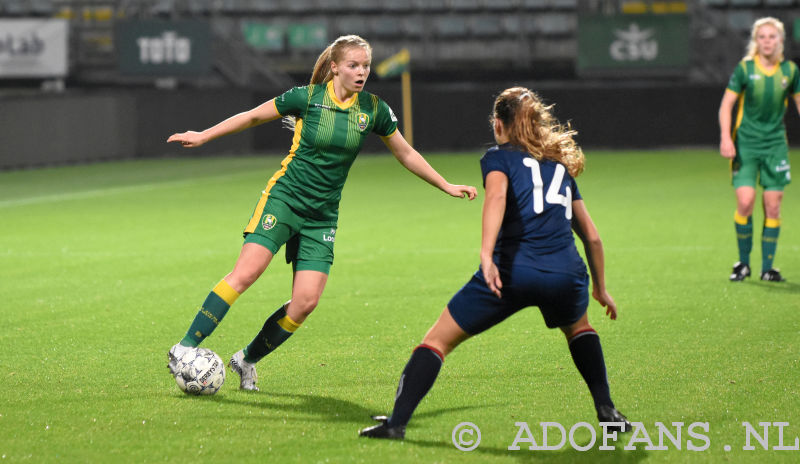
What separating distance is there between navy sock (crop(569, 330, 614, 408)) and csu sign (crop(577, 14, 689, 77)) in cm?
2450

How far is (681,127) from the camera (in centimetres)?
2902

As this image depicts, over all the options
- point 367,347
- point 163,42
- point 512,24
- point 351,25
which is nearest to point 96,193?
point 163,42

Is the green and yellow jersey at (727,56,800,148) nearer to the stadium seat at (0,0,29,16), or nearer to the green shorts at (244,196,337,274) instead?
the green shorts at (244,196,337,274)

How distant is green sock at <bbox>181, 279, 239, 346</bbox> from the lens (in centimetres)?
585

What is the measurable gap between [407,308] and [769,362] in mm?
2861

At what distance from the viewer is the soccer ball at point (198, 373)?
582 centimetres

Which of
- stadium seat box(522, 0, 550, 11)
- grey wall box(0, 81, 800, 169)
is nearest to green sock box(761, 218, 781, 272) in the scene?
grey wall box(0, 81, 800, 169)

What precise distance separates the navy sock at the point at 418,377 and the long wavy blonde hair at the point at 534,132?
93cm

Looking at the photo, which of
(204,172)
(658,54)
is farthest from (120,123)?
(658,54)

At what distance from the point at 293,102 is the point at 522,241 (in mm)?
1621

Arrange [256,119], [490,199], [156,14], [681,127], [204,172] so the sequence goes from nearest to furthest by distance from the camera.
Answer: [490,199] → [256,119] → [204,172] → [681,127] → [156,14]

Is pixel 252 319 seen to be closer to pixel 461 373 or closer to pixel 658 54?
Answer: pixel 461 373

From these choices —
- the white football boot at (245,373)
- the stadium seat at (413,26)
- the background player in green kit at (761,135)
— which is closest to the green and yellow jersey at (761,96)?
the background player in green kit at (761,135)

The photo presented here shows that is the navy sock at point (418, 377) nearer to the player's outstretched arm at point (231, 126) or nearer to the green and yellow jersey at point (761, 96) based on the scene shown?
the player's outstretched arm at point (231, 126)
